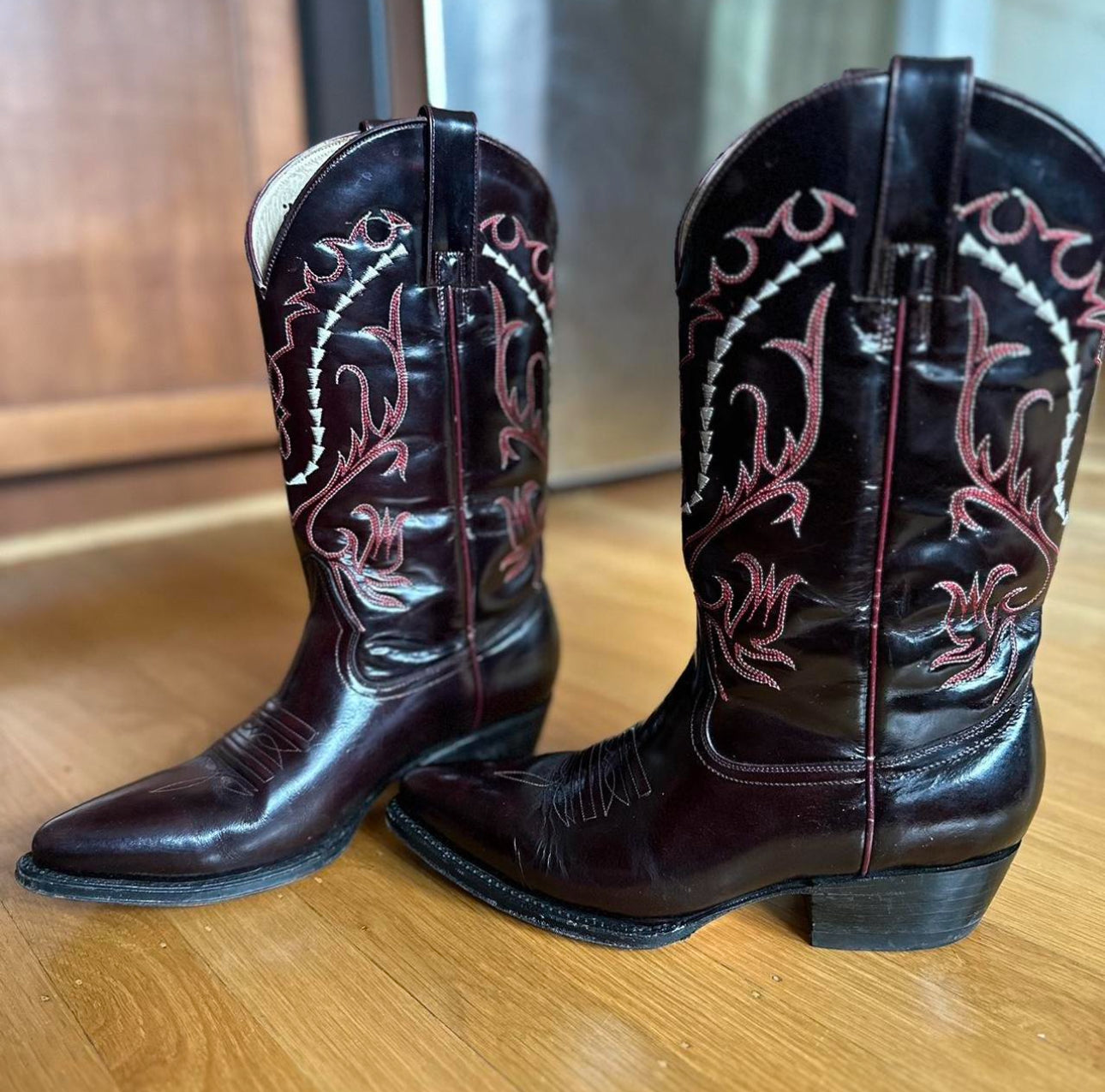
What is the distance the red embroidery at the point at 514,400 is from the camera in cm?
87

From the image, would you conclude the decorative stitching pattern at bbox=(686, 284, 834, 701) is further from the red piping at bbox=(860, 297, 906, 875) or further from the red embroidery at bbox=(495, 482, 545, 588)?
the red embroidery at bbox=(495, 482, 545, 588)

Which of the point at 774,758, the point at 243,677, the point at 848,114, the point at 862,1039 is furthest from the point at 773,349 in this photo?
the point at 243,677

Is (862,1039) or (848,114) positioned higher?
(848,114)

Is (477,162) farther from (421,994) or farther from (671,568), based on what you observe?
(671,568)

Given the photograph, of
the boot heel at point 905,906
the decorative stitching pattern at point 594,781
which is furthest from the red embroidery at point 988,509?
the decorative stitching pattern at point 594,781

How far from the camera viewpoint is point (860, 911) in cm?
73

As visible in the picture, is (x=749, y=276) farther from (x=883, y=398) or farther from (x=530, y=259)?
(x=530, y=259)

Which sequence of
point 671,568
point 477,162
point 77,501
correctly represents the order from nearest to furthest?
point 477,162
point 671,568
point 77,501

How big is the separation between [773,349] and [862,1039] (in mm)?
452

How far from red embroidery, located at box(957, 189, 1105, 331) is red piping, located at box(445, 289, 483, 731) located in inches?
16.6

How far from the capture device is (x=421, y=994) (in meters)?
0.70

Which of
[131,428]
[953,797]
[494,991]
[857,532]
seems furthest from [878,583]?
[131,428]

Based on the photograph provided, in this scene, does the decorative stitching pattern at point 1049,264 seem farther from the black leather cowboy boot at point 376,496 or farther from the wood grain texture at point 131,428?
the wood grain texture at point 131,428

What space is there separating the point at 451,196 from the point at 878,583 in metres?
0.45
